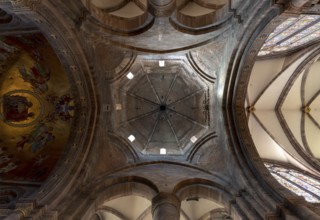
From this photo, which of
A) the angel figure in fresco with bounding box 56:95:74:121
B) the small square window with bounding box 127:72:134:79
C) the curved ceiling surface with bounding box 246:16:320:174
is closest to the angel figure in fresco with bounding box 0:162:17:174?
the angel figure in fresco with bounding box 56:95:74:121

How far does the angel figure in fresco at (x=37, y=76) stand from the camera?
1122 centimetres

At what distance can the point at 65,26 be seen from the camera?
9.64 meters

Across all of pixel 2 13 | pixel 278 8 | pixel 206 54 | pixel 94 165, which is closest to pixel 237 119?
pixel 206 54

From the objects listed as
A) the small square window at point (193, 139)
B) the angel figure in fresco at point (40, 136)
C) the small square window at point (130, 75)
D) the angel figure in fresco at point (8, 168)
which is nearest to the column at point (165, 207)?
the small square window at point (193, 139)

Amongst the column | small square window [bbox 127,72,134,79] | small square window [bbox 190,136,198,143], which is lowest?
the column

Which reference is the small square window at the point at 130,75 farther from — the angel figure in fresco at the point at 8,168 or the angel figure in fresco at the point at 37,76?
the angel figure in fresco at the point at 8,168

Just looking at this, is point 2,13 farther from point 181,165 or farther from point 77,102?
A: point 181,165

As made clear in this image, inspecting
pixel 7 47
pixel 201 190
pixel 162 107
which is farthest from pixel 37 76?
pixel 201 190

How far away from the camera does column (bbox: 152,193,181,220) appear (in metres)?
9.28

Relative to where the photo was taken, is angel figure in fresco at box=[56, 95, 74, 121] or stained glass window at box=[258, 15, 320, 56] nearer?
stained glass window at box=[258, 15, 320, 56]

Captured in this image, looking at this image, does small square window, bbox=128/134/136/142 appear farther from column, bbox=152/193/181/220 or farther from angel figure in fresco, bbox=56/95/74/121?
column, bbox=152/193/181/220

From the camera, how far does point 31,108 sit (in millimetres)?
11688

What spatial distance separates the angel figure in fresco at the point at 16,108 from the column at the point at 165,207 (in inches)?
210

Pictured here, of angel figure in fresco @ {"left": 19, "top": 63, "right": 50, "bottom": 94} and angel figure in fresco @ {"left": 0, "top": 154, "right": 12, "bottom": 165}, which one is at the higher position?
angel figure in fresco @ {"left": 19, "top": 63, "right": 50, "bottom": 94}
